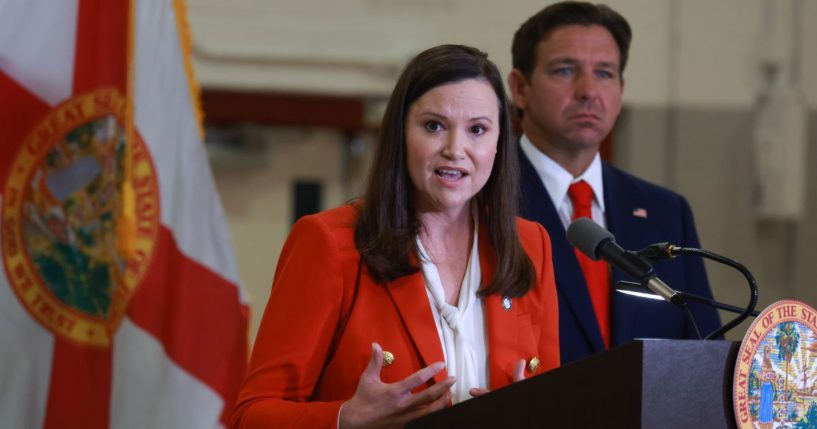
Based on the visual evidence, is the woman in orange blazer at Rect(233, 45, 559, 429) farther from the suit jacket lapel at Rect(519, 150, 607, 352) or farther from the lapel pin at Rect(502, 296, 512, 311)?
the suit jacket lapel at Rect(519, 150, 607, 352)

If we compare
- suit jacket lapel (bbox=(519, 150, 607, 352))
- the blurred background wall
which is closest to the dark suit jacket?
suit jacket lapel (bbox=(519, 150, 607, 352))

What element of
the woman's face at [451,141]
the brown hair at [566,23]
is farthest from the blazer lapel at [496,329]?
the brown hair at [566,23]

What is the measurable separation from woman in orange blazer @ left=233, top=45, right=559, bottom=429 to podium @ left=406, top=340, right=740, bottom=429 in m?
0.30

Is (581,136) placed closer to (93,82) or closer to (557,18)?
(557,18)

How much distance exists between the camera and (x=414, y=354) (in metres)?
1.95

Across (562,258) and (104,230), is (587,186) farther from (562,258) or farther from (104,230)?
(104,230)

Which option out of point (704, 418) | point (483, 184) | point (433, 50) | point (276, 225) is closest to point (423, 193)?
point (483, 184)

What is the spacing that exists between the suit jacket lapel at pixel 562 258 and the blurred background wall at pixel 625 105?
3470mm

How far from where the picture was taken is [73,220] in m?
3.27

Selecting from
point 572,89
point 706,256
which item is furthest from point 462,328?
point 572,89

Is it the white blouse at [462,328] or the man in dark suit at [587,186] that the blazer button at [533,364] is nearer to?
the white blouse at [462,328]

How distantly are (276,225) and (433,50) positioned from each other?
4.58m

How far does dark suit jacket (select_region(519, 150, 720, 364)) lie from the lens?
8.67 ft

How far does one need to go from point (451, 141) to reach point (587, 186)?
99 cm
